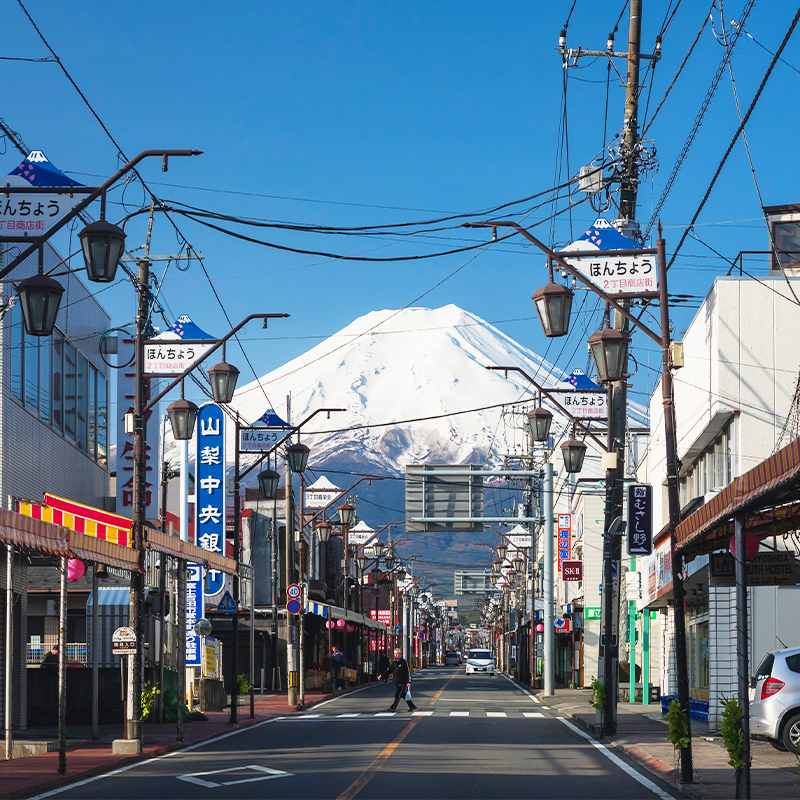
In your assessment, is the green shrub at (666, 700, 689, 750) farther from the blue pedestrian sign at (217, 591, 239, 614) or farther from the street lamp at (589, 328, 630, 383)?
the blue pedestrian sign at (217, 591, 239, 614)

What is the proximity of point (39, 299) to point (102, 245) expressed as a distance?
43.6 inches

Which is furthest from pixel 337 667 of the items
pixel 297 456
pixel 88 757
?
pixel 88 757

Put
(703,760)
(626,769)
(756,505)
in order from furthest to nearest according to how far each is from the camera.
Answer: (703,760), (626,769), (756,505)

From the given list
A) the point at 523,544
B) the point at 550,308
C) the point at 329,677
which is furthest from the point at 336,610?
the point at 550,308

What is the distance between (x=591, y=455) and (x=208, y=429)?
32.9 m

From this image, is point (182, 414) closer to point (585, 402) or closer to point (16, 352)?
point (16, 352)

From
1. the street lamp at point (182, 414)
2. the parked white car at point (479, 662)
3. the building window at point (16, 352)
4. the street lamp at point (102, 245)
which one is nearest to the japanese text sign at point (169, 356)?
the street lamp at point (182, 414)

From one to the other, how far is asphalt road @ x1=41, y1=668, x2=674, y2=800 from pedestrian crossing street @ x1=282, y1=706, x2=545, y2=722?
1.85 metres

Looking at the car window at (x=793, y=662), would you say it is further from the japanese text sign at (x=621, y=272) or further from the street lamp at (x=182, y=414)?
the street lamp at (x=182, y=414)

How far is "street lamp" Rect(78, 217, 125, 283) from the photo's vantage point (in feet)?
50.5

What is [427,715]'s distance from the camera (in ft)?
103

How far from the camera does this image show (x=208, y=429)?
3650cm

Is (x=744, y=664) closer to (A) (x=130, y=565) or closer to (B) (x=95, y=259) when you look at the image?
(B) (x=95, y=259)

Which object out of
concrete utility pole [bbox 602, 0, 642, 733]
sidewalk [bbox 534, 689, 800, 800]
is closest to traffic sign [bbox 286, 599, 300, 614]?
sidewalk [bbox 534, 689, 800, 800]
